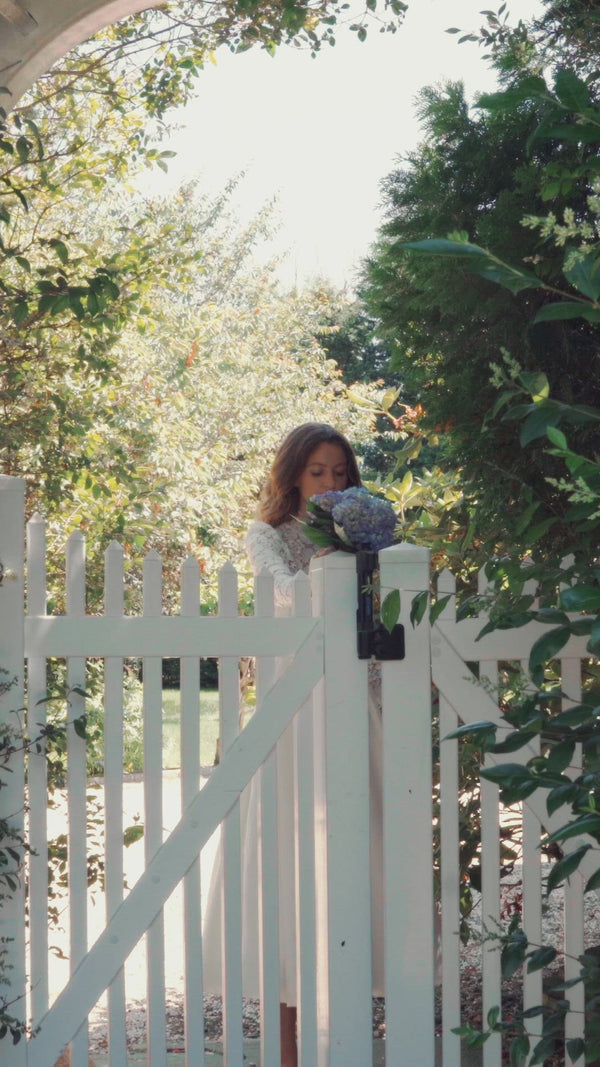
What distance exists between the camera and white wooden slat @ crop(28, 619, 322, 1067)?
223 cm

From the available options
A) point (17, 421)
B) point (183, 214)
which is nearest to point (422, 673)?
point (17, 421)

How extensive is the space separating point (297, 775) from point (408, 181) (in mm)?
1349

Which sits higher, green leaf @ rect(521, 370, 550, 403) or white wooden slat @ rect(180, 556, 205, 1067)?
green leaf @ rect(521, 370, 550, 403)

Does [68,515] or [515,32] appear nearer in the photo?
[515,32]

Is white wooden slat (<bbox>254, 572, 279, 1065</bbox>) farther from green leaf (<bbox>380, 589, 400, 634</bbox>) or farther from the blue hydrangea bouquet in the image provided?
green leaf (<bbox>380, 589, 400, 634</bbox>)

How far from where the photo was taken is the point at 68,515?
195 inches

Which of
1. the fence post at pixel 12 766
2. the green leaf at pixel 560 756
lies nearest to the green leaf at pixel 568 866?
the green leaf at pixel 560 756

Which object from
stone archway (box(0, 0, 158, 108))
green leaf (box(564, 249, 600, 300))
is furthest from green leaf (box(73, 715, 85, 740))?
stone archway (box(0, 0, 158, 108))

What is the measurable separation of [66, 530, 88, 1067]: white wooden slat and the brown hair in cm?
95

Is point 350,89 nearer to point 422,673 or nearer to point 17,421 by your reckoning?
point 17,421

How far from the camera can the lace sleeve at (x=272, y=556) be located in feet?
8.70

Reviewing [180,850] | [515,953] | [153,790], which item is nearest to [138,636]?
[153,790]

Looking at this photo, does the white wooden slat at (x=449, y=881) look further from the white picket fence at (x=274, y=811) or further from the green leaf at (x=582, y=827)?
the green leaf at (x=582, y=827)

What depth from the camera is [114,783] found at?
7.26 ft
